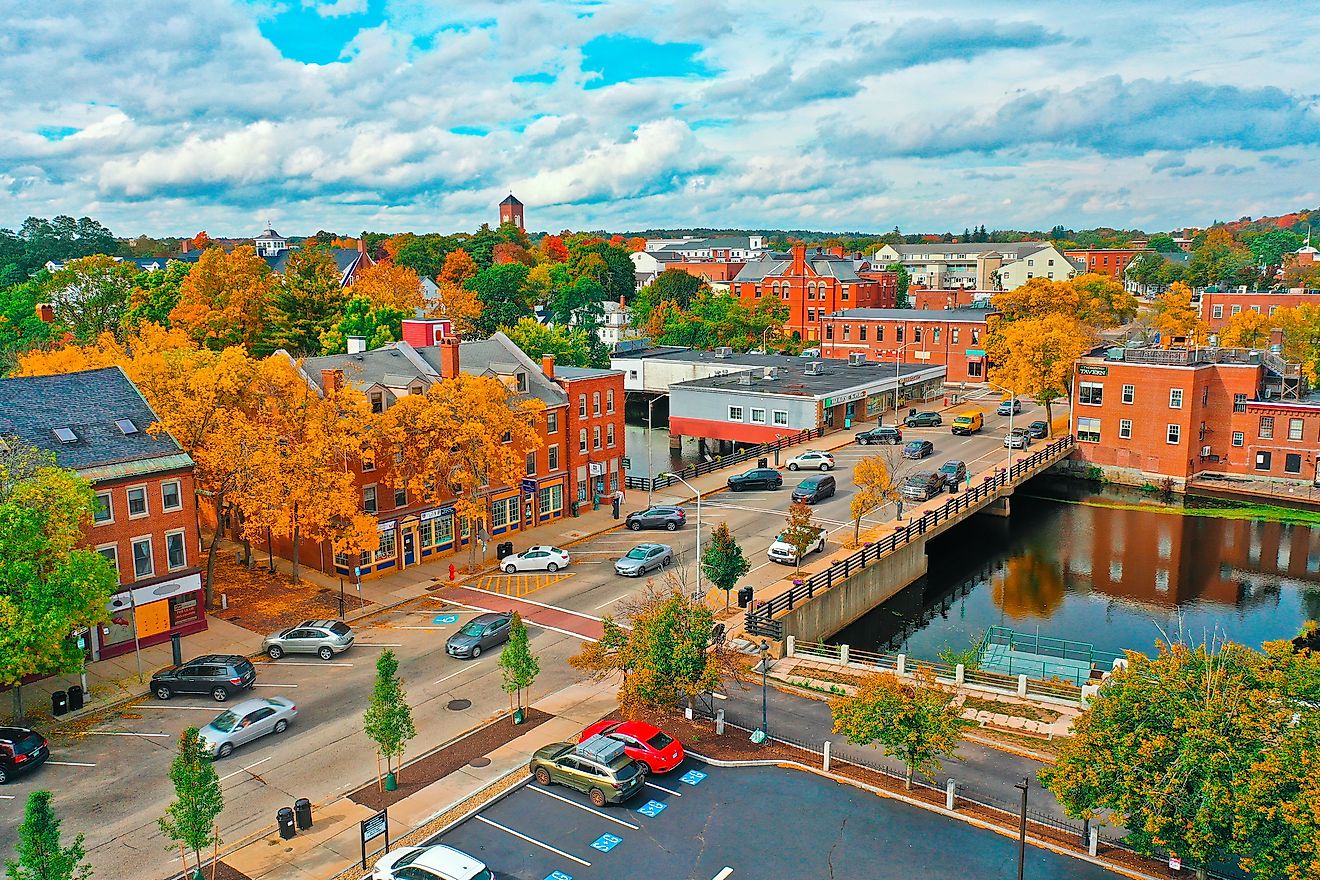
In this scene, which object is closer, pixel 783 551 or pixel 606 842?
pixel 606 842

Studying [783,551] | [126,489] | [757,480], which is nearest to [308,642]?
[126,489]

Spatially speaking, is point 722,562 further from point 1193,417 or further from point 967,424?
point 1193,417

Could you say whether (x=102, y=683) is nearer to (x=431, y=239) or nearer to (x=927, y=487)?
(x=927, y=487)

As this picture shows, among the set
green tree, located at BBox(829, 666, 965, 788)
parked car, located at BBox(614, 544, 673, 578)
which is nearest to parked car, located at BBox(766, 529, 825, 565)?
parked car, located at BBox(614, 544, 673, 578)

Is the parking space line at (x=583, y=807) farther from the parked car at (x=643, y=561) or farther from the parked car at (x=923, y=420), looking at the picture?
the parked car at (x=923, y=420)

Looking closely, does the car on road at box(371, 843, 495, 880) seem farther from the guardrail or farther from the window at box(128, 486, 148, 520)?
the window at box(128, 486, 148, 520)

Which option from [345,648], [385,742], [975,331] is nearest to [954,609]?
[345,648]
